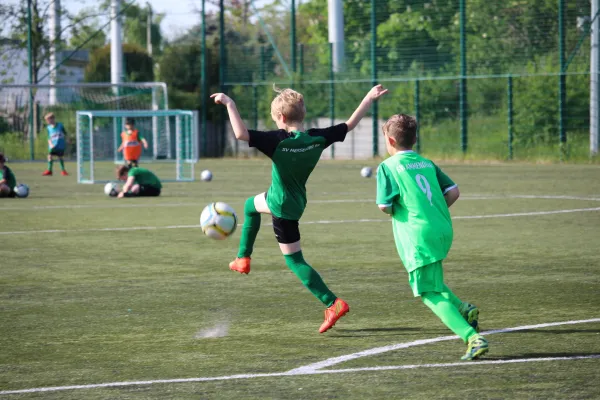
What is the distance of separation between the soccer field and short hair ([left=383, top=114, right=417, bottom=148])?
120 cm

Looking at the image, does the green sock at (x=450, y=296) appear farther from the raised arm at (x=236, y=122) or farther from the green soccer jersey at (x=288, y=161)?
the raised arm at (x=236, y=122)

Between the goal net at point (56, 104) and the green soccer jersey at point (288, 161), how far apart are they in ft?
87.1

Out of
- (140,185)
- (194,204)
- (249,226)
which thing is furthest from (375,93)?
(140,185)

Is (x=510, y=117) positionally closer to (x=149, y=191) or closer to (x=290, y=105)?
(x=149, y=191)

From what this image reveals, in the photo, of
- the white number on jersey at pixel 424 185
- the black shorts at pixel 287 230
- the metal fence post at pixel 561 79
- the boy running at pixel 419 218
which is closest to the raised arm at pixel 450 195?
the boy running at pixel 419 218

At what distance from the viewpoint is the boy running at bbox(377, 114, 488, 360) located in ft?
19.1

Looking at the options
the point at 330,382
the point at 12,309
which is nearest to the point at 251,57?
the point at 12,309

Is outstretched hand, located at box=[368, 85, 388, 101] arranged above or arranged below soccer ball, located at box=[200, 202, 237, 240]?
above

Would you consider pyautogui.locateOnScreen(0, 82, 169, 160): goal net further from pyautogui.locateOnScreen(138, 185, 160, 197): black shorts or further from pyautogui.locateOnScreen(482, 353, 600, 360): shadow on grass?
pyautogui.locateOnScreen(482, 353, 600, 360): shadow on grass

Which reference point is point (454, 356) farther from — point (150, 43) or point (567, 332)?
point (150, 43)

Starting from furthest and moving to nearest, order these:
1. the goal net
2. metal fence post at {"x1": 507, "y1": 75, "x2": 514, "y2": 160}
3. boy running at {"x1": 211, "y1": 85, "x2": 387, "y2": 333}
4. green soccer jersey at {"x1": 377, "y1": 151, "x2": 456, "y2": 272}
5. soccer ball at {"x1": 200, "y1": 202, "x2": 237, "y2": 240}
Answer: the goal net, metal fence post at {"x1": 507, "y1": 75, "x2": 514, "y2": 160}, soccer ball at {"x1": 200, "y1": 202, "x2": 237, "y2": 240}, boy running at {"x1": 211, "y1": 85, "x2": 387, "y2": 333}, green soccer jersey at {"x1": 377, "y1": 151, "x2": 456, "y2": 272}

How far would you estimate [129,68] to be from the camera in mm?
42406

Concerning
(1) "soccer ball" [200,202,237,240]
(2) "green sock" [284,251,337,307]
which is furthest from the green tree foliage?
(2) "green sock" [284,251,337,307]

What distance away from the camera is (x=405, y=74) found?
105ft
